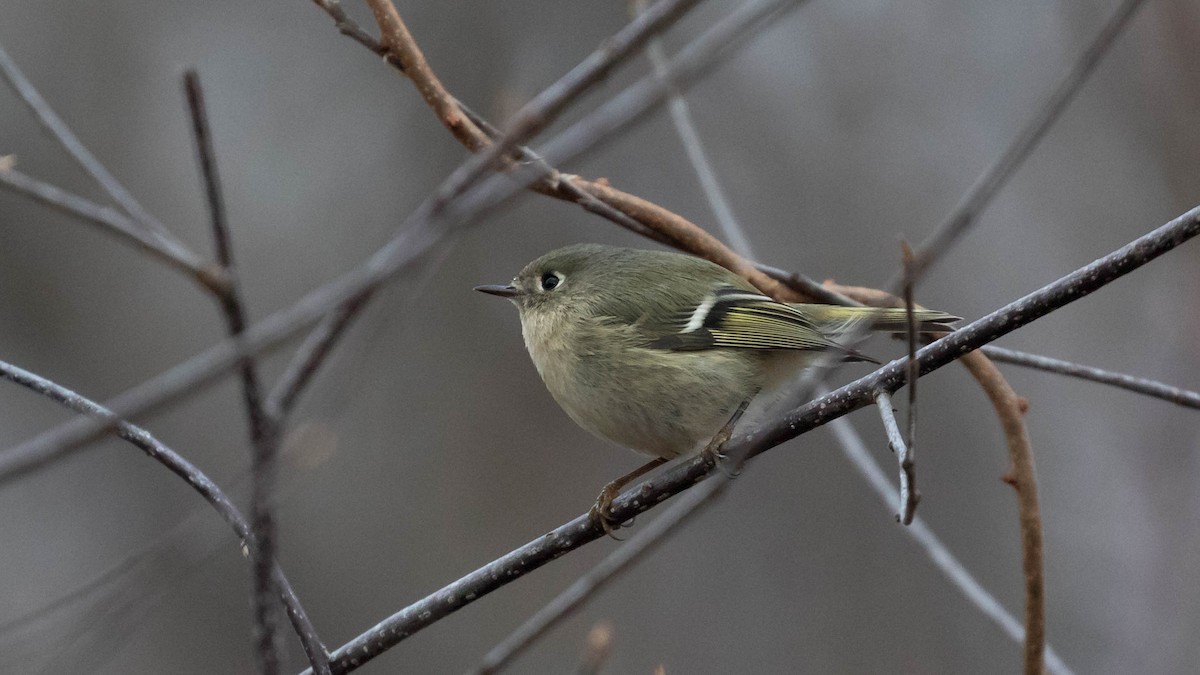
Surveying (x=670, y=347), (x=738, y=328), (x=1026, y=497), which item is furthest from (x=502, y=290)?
(x=1026, y=497)

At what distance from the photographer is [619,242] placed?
4.97 metres

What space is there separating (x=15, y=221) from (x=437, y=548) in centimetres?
243

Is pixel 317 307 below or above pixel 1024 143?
above

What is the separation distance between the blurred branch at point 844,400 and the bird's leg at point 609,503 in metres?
0.03

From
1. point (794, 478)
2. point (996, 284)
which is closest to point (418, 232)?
point (794, 478)

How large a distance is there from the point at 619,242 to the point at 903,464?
12.4 feet

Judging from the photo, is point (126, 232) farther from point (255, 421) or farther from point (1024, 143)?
point (1024, 143)

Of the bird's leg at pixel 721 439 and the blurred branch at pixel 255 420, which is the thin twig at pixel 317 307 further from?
the bird's leg at pixel 721 439

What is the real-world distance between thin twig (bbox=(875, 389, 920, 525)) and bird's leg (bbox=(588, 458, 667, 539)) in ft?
1.50

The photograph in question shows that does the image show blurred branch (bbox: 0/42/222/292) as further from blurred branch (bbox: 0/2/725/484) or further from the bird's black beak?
the bird's black beak

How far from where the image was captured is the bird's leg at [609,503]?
1693mm

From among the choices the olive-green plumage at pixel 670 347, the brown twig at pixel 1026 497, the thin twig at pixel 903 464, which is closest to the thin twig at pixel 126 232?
the thin twig at pixel 903 464

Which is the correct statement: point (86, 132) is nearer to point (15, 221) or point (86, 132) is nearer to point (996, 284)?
point (15, 221)

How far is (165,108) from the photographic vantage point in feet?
17.5
